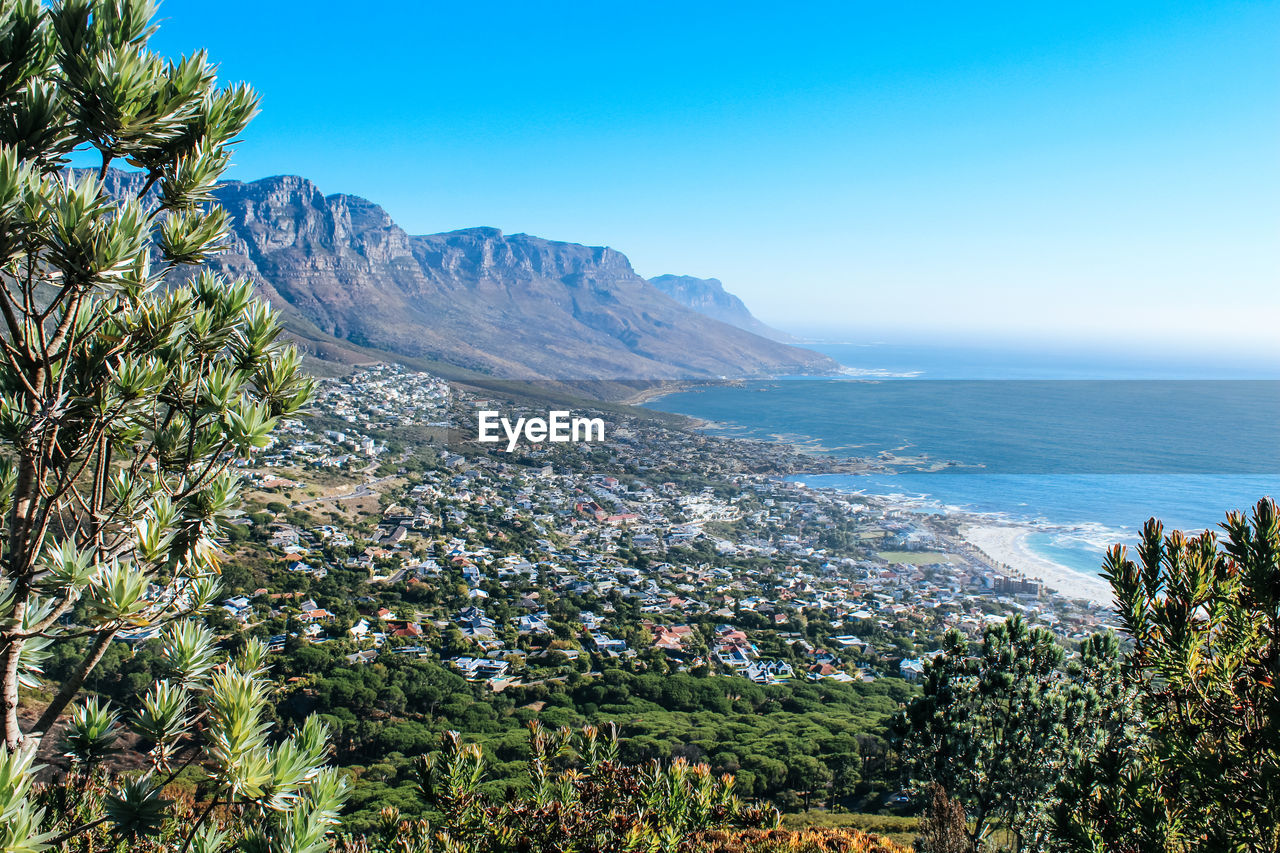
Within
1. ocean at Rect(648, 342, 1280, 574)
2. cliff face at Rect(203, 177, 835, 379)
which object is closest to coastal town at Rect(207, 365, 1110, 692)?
ocean at Rect(648, 342, 1280, 574)

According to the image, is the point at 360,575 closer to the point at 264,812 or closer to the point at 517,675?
the point at 517,675

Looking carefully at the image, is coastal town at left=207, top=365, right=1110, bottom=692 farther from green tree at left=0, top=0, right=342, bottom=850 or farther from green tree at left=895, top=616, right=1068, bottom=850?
green tree at left=0, top=0, right=342, bottom=850

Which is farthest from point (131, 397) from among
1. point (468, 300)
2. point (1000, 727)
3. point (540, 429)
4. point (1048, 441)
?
point (468, 300)

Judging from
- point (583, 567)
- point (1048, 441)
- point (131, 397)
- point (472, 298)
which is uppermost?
point (472, 298)

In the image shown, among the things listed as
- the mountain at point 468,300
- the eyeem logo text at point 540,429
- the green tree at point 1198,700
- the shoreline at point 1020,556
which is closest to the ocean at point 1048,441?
the shoreline at point 1020,556

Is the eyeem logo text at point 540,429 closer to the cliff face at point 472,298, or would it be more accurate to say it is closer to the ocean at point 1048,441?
the ocean at point 1048,441

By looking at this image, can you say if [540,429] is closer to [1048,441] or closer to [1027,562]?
[1027,562]

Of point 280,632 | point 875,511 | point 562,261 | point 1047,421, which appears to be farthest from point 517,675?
point 562,261
